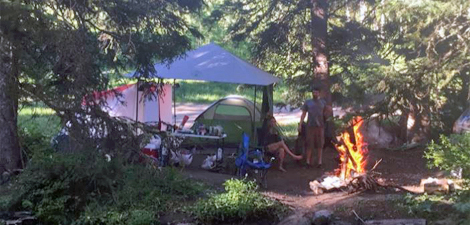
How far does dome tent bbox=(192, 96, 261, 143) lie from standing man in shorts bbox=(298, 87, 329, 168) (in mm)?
3540

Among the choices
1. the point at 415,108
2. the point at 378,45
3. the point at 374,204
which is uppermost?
the point at 378,45

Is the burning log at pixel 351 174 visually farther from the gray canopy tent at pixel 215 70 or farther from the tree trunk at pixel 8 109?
the tree trunk at pixel 8 109

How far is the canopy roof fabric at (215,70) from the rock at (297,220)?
4776mm

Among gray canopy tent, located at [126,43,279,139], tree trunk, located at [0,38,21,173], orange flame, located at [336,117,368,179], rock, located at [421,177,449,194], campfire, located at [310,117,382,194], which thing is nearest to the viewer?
rock, located at [421,177,449,194]

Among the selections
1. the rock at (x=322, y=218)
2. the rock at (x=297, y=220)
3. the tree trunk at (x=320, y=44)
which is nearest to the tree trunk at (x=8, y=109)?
the rock at (x=297, y=220)

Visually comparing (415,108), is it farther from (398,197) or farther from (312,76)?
(398,197)

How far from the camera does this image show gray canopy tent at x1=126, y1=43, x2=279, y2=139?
41.9ft

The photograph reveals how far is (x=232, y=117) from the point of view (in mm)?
15742

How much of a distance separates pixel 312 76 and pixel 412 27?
10.1 ft

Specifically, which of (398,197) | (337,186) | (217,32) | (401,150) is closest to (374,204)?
(398,197)

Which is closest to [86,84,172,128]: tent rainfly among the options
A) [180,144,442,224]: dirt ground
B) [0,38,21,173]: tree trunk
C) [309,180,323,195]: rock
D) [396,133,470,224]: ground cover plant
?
[180,144,442,224]: dirt ground

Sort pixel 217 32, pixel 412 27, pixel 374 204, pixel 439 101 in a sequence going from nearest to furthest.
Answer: pixel 374 204 < pixel 412 27 < pixel 439 101 < pixel 217 32

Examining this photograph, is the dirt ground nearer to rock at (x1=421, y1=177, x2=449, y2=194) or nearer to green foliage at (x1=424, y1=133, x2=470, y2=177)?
rock at (x1=421, y1=177, x2=449, y2=194)

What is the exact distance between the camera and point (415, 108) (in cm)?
1389
